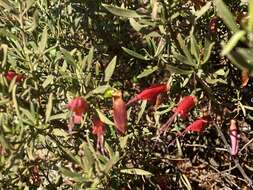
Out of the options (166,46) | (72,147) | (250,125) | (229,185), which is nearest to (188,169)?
(229,185)

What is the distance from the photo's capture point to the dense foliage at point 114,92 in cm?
156

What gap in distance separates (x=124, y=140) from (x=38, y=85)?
35 cm

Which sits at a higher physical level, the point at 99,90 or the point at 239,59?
the point at 239,59

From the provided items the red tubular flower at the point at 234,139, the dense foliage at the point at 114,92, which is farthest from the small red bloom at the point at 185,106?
the red tubular flower at the point at 234,139

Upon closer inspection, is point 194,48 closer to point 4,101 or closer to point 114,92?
point 114,92

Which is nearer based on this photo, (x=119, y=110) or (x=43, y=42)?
(x=119, y=110)

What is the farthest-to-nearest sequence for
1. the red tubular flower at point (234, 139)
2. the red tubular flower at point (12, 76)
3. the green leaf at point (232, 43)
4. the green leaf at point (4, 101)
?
the red tubular flower at point (234, 139) < the red tubular flower at point (12, 76) < the green leaf at point (4, 101) < the green leaf at point (232, 43)

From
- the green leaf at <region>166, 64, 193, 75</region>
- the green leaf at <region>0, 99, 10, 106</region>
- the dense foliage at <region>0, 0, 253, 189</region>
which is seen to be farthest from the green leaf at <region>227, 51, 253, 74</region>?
the green leaf at <region>0, 99, 10, 106</region>

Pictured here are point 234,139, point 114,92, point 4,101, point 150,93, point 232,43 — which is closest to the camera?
point 232,43

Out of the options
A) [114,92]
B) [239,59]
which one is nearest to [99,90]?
[114,92]

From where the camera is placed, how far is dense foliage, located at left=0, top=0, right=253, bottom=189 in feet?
5.12

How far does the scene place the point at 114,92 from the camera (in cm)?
160

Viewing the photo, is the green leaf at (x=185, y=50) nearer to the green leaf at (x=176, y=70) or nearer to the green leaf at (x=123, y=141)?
the green leaf at (x=176, y=70)

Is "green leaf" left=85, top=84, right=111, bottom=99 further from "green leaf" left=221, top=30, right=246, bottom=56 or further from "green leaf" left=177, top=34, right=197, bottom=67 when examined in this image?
"green leaf" left=221, top=30, right=246, bottom=56
